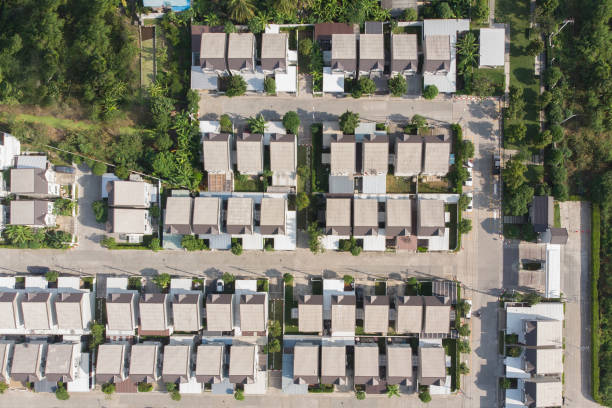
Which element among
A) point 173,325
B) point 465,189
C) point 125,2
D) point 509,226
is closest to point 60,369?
point 173,325

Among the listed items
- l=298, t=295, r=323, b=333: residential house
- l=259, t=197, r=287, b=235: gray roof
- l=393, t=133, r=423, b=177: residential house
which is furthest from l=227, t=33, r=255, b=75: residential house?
l=298, t=295, r=323, b=333: residential house

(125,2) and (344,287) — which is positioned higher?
(125,2)

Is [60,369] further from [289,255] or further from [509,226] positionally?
[509,226]

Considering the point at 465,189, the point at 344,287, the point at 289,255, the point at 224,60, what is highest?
the point at 224,60

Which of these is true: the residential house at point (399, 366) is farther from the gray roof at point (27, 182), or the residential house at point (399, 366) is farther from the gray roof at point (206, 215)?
the gray roof at point (27, 182)

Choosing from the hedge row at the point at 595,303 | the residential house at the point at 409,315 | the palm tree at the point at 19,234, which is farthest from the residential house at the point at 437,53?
the palm tree at the point at 19,234

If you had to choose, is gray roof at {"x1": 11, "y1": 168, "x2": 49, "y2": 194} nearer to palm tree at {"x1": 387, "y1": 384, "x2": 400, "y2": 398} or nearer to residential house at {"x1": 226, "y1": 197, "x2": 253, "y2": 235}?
residential house at {"x1": 226, "y1": 197, "x2": 253, "y2": 235}
